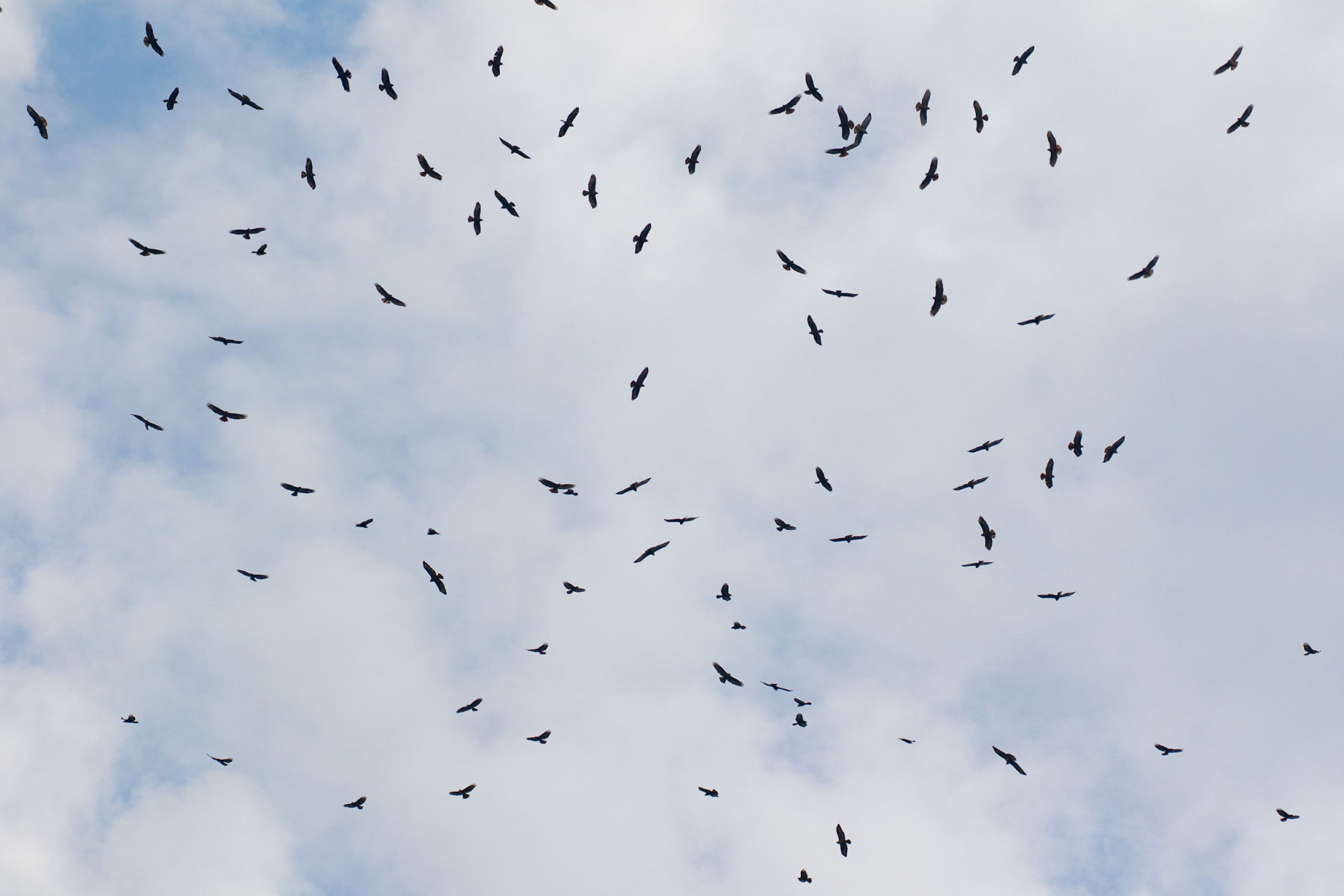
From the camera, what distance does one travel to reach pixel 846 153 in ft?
210

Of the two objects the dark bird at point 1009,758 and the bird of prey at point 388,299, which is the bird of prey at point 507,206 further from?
the dark bird at point 1009,758

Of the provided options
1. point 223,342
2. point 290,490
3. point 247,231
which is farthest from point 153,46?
point 290,490

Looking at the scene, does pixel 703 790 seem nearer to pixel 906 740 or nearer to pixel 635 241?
pixel 906 740

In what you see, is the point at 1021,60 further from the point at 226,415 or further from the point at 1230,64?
the point at 226,415

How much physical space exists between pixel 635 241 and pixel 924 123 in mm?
19544

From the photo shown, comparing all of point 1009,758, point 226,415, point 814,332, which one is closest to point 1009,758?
point 1009,758

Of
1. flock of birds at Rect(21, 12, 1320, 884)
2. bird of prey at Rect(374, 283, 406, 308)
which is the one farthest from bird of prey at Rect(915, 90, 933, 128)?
bird of prey at Rect(374, 283, 406, 308)

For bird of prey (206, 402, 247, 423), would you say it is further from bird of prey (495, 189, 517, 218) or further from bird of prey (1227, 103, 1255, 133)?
bird of prey (1227, 103, 1255, 133)

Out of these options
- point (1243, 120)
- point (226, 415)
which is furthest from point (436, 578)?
point (1243, 120)

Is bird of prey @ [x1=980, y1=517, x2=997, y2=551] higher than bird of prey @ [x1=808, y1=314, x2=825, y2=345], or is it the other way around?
bird of prey @ [x1=808, y1=314, x2=825, y2=345]

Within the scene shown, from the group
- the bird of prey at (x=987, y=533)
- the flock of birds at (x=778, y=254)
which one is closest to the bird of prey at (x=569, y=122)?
the flock of birds at (x=778, y=254)

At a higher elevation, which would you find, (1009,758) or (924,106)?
(924,106)

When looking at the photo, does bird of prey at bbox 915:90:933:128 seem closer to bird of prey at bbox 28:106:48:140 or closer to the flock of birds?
the flock of birds

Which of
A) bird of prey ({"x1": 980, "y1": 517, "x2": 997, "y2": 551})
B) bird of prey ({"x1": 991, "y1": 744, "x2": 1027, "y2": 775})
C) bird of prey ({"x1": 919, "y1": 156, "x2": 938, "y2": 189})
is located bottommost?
bird of prey ({"x1": 991, "y1": 744, "x2": 1027, "y2": 775})
